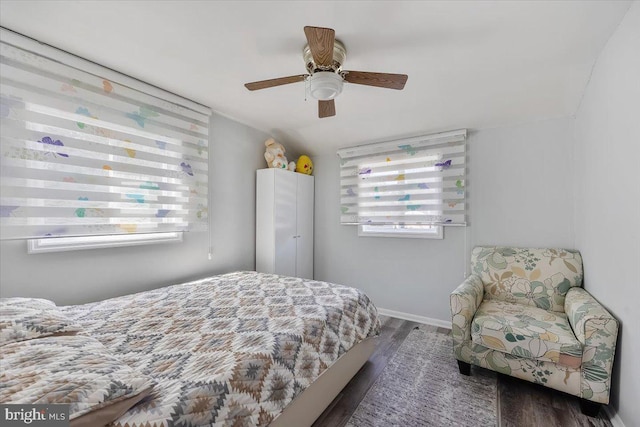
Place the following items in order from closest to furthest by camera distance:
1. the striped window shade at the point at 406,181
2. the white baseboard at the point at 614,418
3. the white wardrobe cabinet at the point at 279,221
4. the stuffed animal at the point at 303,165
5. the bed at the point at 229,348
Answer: the bed at the point at 229,348 < the white baseboard at the point at 614,418 < the striped window shade at the point at 406,181 < the white wardrobe cabinet at the point at 279,221 < the stuffed animal at the point at 303,165

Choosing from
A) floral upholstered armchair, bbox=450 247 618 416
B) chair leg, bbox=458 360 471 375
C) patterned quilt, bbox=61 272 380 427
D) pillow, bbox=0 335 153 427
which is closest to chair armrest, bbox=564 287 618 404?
floral upholstered armchair, bbox=450 247 618 416

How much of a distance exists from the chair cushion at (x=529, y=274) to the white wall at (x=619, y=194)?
0.70 ft

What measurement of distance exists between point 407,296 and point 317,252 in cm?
140

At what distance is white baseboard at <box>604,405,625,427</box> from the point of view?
4.95 ft

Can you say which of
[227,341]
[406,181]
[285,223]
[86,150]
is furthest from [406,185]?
[86,150]

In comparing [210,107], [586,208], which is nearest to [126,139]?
[210,107]

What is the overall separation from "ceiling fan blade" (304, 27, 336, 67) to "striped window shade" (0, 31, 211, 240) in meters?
1.62

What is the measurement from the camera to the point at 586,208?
6.93ft

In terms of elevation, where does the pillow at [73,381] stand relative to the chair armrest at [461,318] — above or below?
above

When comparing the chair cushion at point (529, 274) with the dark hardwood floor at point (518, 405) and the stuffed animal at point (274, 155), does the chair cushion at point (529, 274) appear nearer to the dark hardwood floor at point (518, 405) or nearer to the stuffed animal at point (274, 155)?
the dark hardwood floor at point (518, 405)

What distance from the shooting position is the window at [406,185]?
9.53 ft

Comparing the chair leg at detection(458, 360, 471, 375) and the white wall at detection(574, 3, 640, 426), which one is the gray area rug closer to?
the chair leg at detection(458, 360, 471, 375)

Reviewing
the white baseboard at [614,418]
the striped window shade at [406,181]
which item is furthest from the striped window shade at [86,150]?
the white baseboard at [614,418]

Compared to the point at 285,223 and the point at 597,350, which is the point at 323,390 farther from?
the point at 285,223
